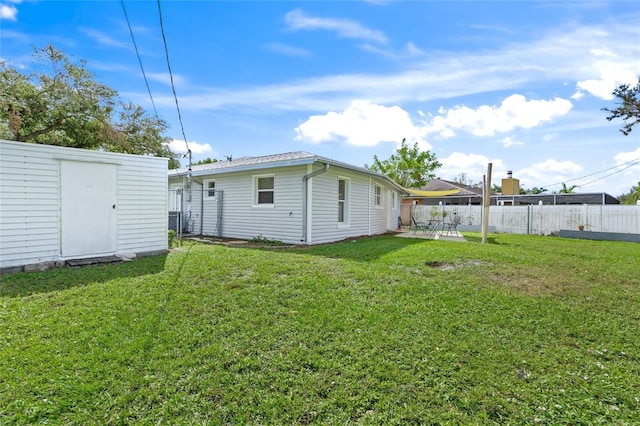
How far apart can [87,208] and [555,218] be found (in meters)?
18.1

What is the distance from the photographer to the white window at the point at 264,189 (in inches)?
434

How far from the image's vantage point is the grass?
2383 millimetres

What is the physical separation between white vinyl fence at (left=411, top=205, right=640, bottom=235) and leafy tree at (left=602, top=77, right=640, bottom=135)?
3382 mm

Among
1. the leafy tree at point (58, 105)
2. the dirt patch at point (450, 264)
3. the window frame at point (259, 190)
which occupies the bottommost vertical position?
the dirt patch at point (450, 264)

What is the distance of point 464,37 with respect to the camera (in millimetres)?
8805

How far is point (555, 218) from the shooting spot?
585 inches

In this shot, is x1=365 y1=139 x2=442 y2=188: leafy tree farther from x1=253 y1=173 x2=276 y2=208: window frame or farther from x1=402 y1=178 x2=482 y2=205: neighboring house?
x1=253 y1=173 x2=276 y2=208: window frame

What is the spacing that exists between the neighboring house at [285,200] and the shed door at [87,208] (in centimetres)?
366

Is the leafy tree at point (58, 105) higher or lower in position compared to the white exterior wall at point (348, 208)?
higher

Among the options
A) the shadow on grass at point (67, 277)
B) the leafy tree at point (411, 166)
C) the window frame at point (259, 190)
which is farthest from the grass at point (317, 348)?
the leafy tree at point (411, 166)

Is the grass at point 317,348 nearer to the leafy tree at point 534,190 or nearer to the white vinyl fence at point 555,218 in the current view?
the white vinyl fence at point 555,218

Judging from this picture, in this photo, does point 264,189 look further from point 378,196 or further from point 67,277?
point 67,277

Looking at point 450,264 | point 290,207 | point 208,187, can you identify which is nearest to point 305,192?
point 290,207

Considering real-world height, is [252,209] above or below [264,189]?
below
